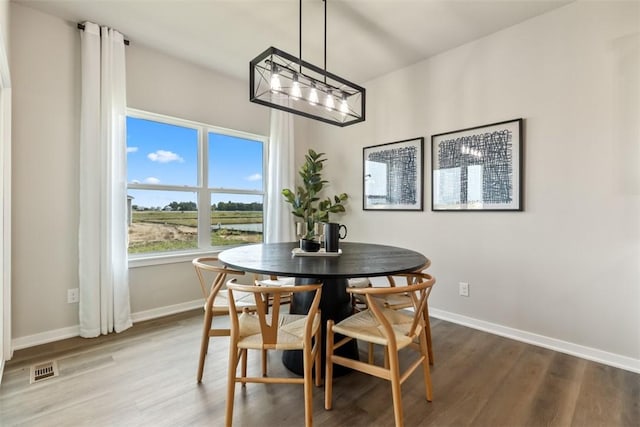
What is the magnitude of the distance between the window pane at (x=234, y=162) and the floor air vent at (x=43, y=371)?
2.12 meters

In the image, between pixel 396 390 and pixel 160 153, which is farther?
pixel 160 153

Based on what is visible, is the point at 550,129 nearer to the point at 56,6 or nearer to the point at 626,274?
the point at 626,274

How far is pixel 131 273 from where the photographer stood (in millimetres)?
2984

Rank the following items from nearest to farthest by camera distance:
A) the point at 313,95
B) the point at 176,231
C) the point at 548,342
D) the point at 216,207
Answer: the point at 313,95 < the point at 548,342 < the point at 176,231 < the point at 216,207

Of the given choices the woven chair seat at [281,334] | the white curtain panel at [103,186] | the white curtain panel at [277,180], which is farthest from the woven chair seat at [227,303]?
the white curtain panel at [277,180]

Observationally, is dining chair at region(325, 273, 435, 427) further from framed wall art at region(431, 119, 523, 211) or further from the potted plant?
the potted plant

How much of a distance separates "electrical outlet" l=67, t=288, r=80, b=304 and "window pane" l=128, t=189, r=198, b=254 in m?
0.55

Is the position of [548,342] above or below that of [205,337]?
below

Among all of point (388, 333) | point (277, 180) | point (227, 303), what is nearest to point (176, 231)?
point (277, 180)

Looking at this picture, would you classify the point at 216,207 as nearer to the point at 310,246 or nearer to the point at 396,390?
the point at 310,246

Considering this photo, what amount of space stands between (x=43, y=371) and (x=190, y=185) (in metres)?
2.02

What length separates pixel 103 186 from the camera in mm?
2674

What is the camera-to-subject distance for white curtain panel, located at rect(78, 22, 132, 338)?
2605 millimetres

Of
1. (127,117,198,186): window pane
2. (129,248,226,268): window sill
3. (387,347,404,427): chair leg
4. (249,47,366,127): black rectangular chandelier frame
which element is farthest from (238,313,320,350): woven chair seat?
(127,117,198,186): window pane
